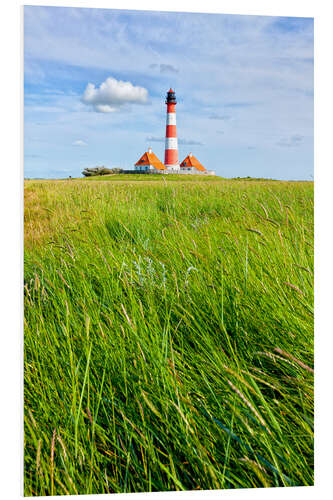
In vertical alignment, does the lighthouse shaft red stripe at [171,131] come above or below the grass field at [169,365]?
above

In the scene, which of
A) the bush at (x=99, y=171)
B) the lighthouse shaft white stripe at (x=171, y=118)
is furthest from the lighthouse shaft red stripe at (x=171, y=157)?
the bush at (x=99, y=171)

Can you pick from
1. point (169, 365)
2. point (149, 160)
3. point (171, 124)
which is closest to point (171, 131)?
point (171, 124)

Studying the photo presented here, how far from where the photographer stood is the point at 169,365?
4.00 ft

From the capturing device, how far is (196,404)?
3.72 ft

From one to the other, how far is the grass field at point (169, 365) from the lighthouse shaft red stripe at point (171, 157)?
0.46 metres

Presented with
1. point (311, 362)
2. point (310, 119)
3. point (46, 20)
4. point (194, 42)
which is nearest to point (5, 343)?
point (311, 362)

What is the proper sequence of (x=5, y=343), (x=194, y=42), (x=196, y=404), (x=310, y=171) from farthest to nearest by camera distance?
(x=310, y=171) < (x=194, y=42) < (x=5, y=343) < (x=196, y=404)

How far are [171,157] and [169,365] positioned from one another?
→ 1444 millimetres

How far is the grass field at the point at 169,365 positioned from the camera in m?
1.06

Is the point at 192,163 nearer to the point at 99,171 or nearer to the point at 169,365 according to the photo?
the point at 99,171

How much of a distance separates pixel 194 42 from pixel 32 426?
1.83 meters

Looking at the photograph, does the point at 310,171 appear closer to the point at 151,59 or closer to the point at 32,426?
the point at 151,59

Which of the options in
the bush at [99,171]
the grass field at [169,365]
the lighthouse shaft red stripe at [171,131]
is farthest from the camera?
the bush at [99,171]

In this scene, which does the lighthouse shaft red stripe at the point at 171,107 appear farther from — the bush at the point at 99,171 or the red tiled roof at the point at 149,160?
the bush at the point at 99,171
